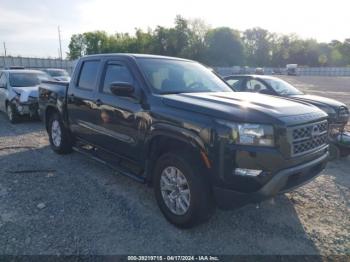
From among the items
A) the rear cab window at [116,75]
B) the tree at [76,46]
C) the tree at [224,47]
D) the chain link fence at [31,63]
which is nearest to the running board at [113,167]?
the rear cab window at [116,75]

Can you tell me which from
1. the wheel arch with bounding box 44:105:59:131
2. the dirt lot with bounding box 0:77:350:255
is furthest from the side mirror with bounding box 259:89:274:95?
the wheel arch with bounding box 44:105:59:131

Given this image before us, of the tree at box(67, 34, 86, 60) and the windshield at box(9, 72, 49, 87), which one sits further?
the tree at box(67, 34, 86, 60)

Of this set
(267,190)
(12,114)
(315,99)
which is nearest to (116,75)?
(267,190)

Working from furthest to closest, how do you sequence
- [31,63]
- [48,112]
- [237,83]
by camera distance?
[31,63]
[237,83]
[48,112]

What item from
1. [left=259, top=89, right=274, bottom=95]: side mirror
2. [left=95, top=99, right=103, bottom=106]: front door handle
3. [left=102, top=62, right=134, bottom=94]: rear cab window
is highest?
[left=102, top=62, right=134, bottom=94]: rear cab window

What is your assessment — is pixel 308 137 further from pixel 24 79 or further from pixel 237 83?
pixel 24 79

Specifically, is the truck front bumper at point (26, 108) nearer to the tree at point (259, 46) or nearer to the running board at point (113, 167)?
the running board at point (113, 167)

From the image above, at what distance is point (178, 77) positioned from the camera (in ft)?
13.9

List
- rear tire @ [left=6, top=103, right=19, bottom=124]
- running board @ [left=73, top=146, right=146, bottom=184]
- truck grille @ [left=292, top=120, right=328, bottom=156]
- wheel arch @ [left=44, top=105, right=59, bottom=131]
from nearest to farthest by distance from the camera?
truck grille @ [left=292, top=120, right=328, bottom=156] → running board @ [left=73, top=146, right=146, bottom=184] → wheel arch @ [left=44, top=105, right=59, bottom=131] → rear tire @ [left=6, top=103, right=19, bottom=124]

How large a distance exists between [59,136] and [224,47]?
74814 mm

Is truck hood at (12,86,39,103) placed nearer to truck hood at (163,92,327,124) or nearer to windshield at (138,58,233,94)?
windshield at (138,58,233,94)

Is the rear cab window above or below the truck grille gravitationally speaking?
above

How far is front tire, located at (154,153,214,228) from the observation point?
3137mm

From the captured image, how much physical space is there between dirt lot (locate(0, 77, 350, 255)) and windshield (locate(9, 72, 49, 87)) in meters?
5.67
